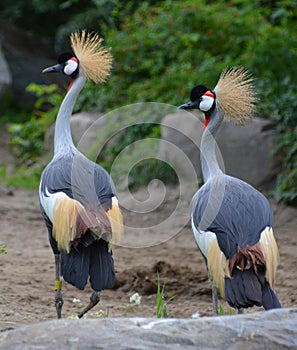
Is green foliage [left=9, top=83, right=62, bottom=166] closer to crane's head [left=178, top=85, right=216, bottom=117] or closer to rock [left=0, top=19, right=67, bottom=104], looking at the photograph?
rock [left=0, top=19, right=67, bottom=104]

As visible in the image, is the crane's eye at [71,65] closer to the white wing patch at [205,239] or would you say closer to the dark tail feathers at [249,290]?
the white wing patch at [205,239]

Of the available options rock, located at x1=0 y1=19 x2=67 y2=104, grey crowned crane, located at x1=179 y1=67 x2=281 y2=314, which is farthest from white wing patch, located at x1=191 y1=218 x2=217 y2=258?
rock, located at x1=0 y1=19 x2=67 y2=104

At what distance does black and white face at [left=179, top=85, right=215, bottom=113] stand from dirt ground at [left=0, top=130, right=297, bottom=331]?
125 cm

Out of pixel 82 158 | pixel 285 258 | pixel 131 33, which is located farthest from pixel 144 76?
pixel 82 158

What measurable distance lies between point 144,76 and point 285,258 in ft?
14.2

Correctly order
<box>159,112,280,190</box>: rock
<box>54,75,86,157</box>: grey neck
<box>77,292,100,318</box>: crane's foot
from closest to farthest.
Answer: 1. <box>77,292,100,318</box>: crane's foot
2. <box>54,75,86,157</box>: grey neck
3. <box>159,112,280,190</box>: rock

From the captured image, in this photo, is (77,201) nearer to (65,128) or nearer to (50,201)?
(50,201)

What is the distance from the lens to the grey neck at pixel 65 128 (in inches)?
188

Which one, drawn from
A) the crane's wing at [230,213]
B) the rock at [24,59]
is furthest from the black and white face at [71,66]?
the rock at [24,59]

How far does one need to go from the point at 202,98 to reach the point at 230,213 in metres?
0.91

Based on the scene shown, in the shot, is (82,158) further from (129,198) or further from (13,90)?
(13,90)

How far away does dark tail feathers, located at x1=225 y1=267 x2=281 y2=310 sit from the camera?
3.55 meters

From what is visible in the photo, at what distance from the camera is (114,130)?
8461mm

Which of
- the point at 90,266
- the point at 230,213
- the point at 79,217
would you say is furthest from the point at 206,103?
the point at 90,266
